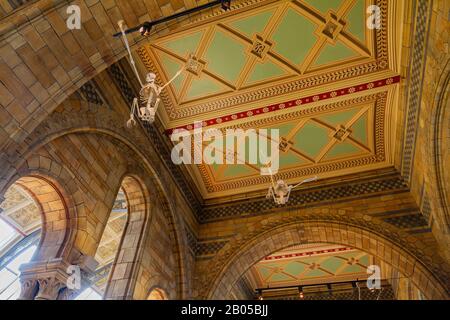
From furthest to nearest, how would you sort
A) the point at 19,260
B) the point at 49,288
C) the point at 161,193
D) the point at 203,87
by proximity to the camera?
the point at 19,260, the point at 161,193, the point at 203,87, the point at 49,288

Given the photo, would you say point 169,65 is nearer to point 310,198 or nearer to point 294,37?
point 294,37

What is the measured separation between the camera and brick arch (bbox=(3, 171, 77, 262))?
3916 mm

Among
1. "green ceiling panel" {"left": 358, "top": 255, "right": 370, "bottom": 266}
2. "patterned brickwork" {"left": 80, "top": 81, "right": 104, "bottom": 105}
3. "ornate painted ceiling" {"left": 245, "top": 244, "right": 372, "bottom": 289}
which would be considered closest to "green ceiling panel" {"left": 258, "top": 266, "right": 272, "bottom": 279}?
"ornate painted ceiling" {"left": 245, "top": 244, "right": 372, "bottom": 289}

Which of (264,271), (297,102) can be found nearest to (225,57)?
(297,102)

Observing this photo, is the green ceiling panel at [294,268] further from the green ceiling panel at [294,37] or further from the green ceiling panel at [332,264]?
the green ceiling panel at [294,37]

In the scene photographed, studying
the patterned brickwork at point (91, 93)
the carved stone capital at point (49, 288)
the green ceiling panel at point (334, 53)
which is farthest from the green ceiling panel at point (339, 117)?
the carved stone capital at point (49, 288)

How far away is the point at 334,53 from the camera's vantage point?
218 inches

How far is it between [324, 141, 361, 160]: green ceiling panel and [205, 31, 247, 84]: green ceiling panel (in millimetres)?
2518

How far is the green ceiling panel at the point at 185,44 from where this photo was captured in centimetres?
547

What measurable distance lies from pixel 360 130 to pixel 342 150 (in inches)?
22.5

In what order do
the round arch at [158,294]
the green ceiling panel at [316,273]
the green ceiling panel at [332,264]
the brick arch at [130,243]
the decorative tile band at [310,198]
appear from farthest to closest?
the green ceiling panel at [316,273], the green ceiling panel at [332,264], the decorative tile band at [310,198], the round arch at [158,294], the brick arch at [130,243]

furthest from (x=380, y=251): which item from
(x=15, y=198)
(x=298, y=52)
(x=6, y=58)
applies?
(x=15, y=198)

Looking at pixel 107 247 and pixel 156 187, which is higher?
pixel 107 247

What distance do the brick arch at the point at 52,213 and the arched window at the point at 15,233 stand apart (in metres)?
4.79
